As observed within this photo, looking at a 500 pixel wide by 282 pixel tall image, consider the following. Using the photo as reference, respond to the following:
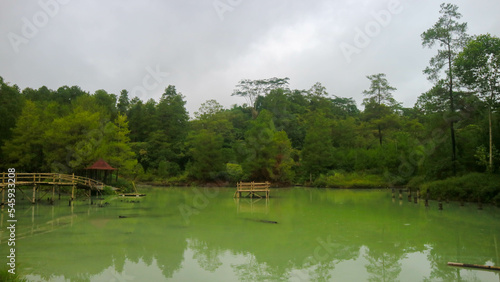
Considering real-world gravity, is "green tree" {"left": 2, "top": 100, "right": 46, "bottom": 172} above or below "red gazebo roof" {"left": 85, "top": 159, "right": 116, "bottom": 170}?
above

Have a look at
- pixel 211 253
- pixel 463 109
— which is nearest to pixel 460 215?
pixel 463 109

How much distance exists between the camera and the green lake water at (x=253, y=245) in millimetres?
8727

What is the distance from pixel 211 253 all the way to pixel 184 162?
4085 cm

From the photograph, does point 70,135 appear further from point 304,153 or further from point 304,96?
point 304,96

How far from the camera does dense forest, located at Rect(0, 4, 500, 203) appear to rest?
23641 millimetres

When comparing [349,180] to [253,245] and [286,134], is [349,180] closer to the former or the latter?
[286,134]

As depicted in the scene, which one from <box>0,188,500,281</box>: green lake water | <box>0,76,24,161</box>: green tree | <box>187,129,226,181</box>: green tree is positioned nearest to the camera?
<box>0,188,500,281</box>: green lake water

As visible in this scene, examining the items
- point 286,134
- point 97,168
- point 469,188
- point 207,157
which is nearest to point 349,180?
point 286,134

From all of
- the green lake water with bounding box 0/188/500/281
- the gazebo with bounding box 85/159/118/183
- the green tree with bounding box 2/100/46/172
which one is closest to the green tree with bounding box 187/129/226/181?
the gazebo with bounding box 85/159/118/183

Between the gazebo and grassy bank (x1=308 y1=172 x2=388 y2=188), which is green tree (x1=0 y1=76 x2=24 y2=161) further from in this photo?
grassy bank (x1=308 y1=172 x2=388 y2=188)

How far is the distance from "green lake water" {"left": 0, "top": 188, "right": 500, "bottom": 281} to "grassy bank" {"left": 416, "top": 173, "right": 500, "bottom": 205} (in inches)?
68.5

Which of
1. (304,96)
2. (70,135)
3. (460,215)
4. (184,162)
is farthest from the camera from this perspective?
(304,96)

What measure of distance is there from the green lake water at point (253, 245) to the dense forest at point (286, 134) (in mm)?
7983

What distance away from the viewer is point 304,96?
63.9 metres
